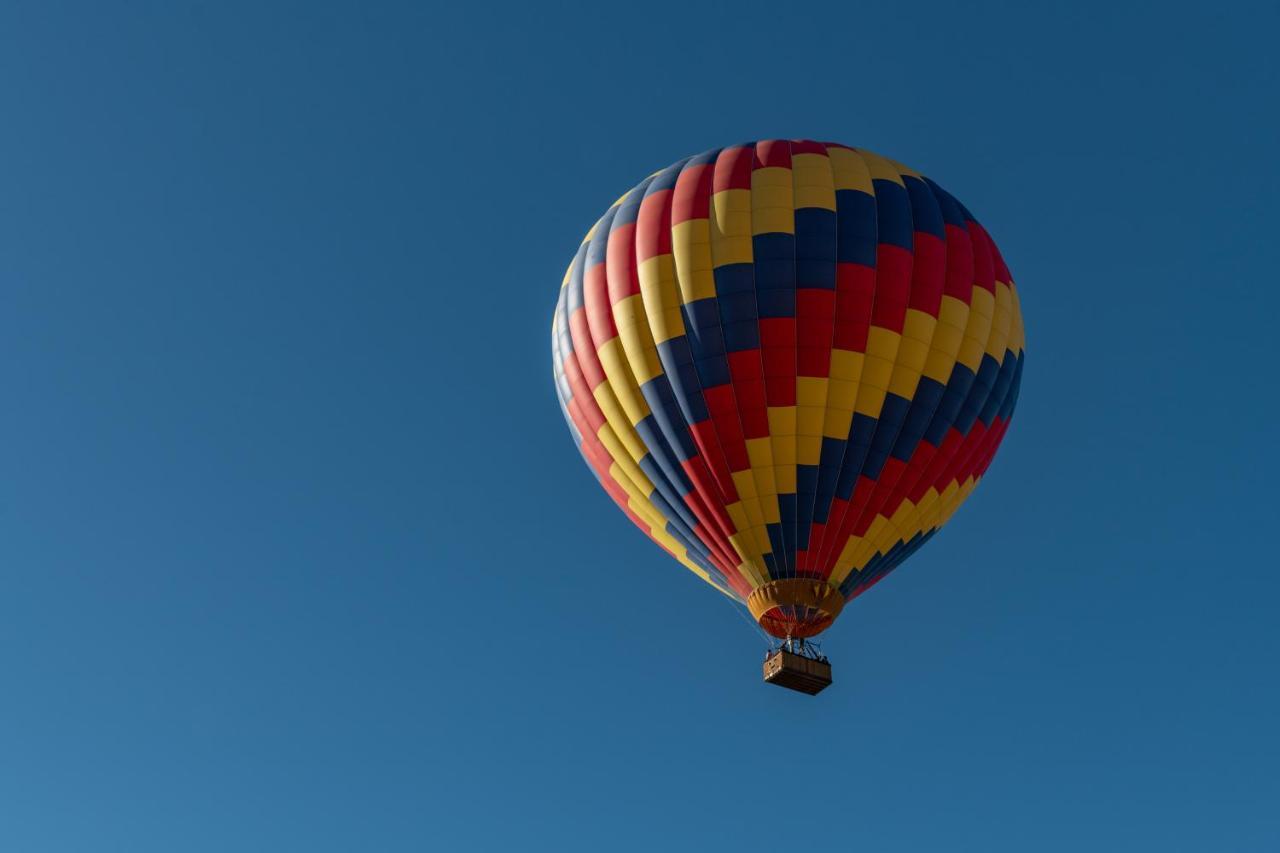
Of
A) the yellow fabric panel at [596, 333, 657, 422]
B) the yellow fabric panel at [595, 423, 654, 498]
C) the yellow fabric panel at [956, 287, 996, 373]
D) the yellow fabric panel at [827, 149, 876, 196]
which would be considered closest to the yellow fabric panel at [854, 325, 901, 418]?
the yellow fabric panel at [956, 287, 996, 373]

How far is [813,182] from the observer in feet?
93.1

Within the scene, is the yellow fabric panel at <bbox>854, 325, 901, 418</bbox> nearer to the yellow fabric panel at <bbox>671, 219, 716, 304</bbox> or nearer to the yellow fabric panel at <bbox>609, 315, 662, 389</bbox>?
the yellow fabric panel at <bbox>671, 219, 716, 304</bbox>

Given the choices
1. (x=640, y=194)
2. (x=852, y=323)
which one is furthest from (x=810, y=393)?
(x=640, y=194)

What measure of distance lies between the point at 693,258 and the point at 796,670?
6.82 metres

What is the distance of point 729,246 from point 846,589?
5.86 metres

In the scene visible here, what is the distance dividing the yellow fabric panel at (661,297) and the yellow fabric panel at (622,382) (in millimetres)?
472

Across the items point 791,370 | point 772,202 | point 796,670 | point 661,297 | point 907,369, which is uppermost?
point 772,202

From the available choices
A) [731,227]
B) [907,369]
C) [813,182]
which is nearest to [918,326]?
[907,369]

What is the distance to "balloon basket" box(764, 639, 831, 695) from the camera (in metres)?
26.6

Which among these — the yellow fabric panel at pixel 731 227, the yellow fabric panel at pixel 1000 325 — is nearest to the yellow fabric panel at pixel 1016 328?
the yellow fabric panel at pixel 1000 325

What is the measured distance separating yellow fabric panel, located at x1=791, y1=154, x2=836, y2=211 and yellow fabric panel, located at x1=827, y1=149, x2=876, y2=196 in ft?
0.40

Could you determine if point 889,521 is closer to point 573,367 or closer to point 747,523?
point 747,523

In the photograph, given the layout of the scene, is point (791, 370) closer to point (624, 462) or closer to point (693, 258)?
point (693, 258)

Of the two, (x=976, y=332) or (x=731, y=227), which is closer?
(x=731, y=227)
